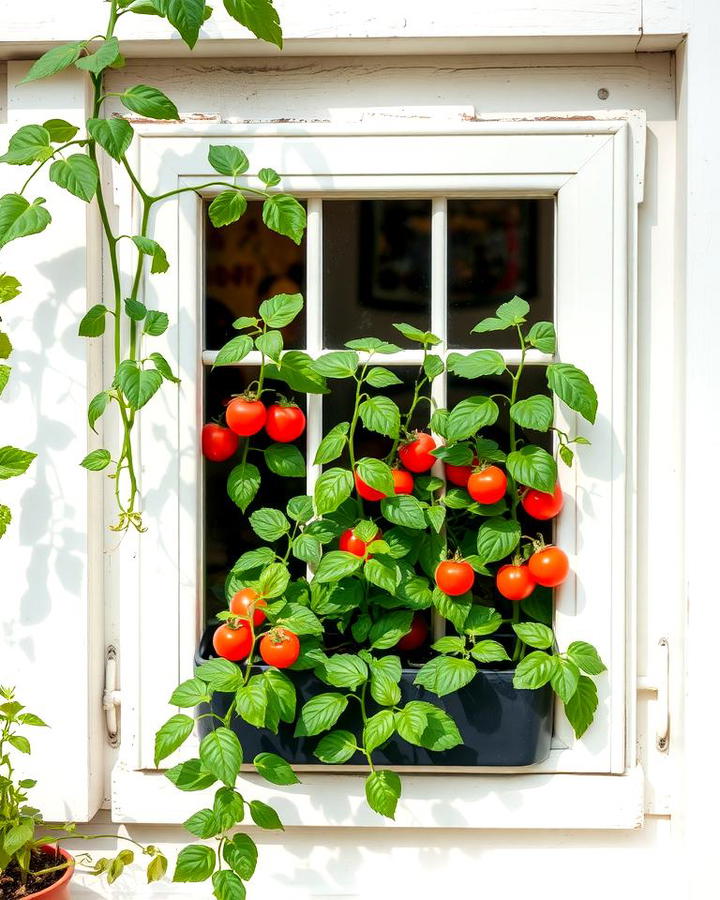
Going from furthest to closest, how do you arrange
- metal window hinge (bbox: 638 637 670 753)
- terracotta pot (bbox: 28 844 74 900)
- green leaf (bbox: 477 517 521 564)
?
metal window hinge (bbox: 638 637 670 753) → green leaf (bbox: 477 517 521 564) → terracotta pot (bbox: 28 844 74 900)

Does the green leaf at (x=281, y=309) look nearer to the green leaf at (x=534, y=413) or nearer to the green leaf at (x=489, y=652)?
the green leaf at (x=534, y=413)

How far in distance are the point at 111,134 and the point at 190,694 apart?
976 millimetres

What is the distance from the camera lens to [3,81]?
176 cm

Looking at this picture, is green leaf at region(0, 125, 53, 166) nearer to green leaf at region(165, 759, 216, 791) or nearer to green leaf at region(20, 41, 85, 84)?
green leaf at region(20, 41, 85, 84)

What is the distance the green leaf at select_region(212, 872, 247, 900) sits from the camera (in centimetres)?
151

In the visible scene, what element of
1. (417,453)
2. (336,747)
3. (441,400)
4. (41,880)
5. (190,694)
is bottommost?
(41,880)

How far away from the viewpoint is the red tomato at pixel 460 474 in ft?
5.48

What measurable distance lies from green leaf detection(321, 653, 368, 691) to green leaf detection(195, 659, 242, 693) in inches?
6.4

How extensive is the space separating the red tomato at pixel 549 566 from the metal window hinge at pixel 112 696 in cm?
85

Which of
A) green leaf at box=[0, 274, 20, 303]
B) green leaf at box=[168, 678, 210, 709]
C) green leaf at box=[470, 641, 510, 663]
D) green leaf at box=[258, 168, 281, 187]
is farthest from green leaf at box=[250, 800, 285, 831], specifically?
green leaf at box=[258, 168, 281, 187]

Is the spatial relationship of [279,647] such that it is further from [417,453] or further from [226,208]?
[226,208]

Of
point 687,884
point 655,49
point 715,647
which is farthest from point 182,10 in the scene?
point 687,884

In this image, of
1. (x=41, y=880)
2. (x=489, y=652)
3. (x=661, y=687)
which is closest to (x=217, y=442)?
(x=489, y=652)

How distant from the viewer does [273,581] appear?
160 cm
